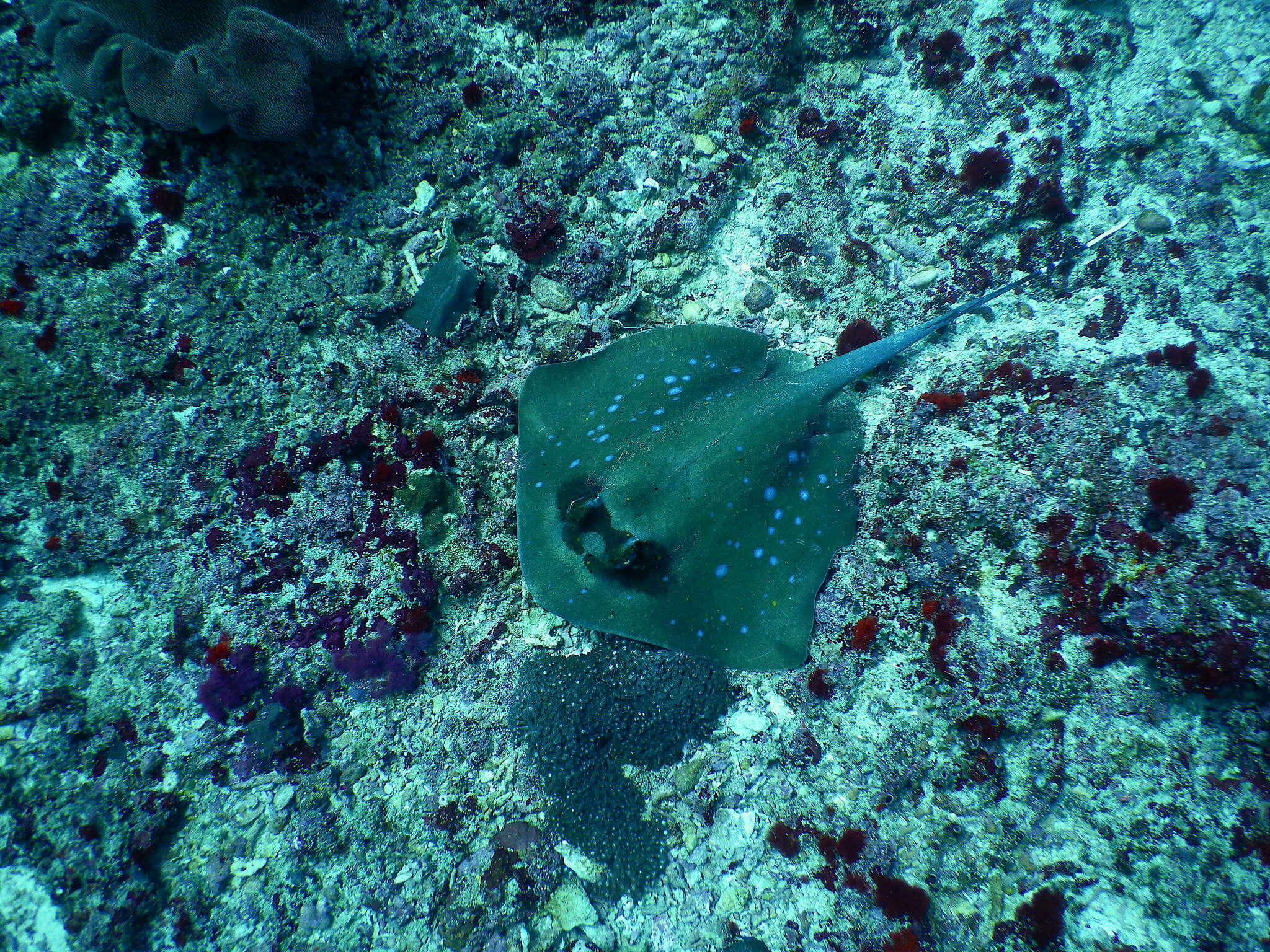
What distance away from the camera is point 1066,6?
15.7 ft

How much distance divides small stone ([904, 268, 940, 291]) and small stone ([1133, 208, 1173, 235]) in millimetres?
1585

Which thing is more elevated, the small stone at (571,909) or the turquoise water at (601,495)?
the turquoise water at (601,495)

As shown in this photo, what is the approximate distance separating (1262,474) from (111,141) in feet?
27.8

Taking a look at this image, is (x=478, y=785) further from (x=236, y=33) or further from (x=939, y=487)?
(x=236, y=33)

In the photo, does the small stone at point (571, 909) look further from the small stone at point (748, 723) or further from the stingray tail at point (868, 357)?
the stingray tail at point (868, 357)

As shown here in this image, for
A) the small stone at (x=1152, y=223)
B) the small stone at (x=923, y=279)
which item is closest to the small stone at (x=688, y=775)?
the small stone at (x=923, y=279)

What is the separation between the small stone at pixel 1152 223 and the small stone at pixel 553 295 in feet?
15.9

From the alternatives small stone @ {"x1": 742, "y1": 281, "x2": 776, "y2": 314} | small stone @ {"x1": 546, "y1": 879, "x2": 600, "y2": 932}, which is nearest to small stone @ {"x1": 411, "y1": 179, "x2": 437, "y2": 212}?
small stone @ {"x1": 742, "y1": 281, "x2": 776, "y2": 314}

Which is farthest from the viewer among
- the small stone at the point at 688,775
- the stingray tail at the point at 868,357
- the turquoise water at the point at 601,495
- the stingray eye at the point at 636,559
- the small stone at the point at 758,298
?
the small stone at the point at 758,298

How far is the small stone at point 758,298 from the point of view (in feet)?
15.9

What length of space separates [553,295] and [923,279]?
10.8ft

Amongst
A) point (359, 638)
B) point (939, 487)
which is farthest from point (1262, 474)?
point (359, 638)

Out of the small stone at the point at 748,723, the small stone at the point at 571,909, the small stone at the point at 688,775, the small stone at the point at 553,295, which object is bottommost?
the small stone at the point at 571,909

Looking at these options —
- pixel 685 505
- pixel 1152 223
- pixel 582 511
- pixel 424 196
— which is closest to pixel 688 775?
pixel 685 505
